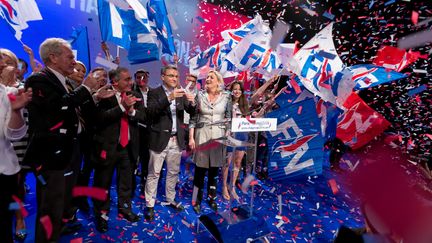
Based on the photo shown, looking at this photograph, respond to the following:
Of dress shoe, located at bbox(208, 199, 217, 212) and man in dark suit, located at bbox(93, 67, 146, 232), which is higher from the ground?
man in dark suit, located at bbox(93, 67, 146, 232)

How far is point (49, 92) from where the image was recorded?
6.78ft

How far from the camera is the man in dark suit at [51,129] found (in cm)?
207

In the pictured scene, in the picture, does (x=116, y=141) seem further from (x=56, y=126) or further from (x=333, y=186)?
(x=333, y=186)

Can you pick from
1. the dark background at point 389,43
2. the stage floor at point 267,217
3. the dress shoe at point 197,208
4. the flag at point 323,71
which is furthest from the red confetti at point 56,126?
the dark background at point 389,43

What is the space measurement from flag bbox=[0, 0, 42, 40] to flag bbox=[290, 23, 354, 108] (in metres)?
3.42

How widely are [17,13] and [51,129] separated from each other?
227 centimetres

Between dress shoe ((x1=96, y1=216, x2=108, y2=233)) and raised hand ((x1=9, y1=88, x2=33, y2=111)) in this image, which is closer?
raised hand ((x1=9, y1=88, x2=33, y2=111))

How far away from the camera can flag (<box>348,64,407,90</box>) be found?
3.52 metres

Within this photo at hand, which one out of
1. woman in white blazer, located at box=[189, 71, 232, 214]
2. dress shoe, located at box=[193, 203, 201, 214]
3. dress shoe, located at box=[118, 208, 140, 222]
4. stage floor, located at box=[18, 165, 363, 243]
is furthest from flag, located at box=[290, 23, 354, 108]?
dress shoe, located at box=[118, 208, 140, 222]

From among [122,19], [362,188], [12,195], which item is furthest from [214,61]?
[362,188]

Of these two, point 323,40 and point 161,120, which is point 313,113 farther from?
point 161,120

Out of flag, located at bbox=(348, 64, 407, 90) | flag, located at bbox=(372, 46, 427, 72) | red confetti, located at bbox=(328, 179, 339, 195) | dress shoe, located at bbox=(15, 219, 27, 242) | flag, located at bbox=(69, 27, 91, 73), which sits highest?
flag, located at bbox=(69, 27, 91, 73)

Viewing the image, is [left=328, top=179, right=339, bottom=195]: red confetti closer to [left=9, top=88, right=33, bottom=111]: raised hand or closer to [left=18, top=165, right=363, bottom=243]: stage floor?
[left=18, top=165, right=363, bottom=243]: stage floor

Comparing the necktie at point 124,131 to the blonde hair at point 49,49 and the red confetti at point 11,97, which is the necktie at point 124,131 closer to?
the blonde hair at point 49,49
